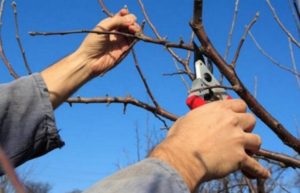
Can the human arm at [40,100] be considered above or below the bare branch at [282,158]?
above

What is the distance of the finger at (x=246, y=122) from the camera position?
3.03ft

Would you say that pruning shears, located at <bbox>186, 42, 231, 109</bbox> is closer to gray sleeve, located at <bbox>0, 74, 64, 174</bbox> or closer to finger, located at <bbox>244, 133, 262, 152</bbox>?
finger, located at <bbox>244, 133, 262, 152</bbox>

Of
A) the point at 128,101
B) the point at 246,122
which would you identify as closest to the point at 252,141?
the point at 246,122

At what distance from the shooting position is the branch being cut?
1192 mm

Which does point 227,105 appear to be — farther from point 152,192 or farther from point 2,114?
point 2,114

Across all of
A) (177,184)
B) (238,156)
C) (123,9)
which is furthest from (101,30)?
(177,184)

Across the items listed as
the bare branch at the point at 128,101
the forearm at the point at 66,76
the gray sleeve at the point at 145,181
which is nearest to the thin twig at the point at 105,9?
the forearm at the point at 66,76

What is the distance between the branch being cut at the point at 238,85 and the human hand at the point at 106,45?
457 millimetres

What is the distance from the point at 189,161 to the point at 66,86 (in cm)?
85

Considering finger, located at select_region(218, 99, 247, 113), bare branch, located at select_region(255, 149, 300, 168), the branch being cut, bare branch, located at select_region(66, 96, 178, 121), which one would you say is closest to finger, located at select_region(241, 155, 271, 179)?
finger, located at select_region(218, 99, 247, 113)

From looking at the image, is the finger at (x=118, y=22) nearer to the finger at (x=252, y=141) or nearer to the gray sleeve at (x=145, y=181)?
the finger at (x=252, y=141)

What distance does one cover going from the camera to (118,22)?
5.37 ft

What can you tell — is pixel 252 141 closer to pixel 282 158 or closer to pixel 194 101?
pixel 194 101

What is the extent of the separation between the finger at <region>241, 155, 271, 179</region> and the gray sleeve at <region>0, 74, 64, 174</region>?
0.59m
